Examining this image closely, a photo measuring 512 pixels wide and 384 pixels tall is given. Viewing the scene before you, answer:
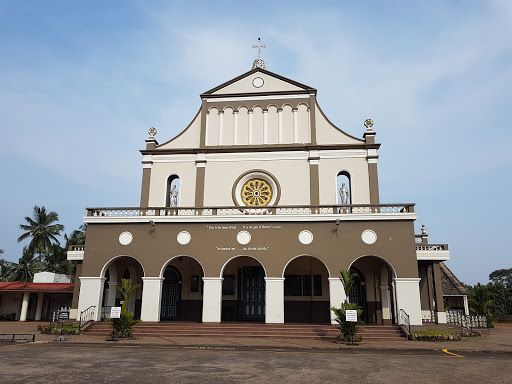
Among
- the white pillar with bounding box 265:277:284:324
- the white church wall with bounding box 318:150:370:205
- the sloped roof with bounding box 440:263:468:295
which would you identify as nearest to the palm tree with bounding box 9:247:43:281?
the white pillar with bounding box 265:277:284:324

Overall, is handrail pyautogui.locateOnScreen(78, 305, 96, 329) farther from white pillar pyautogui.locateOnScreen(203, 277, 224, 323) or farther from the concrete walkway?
white pillar pyautogui.locateOnScreen(203, 277, 224, 323)

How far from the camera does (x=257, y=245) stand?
19250mm

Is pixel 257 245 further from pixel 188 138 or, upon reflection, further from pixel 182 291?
pixel 188 138

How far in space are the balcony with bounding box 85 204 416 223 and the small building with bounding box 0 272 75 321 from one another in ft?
37.3

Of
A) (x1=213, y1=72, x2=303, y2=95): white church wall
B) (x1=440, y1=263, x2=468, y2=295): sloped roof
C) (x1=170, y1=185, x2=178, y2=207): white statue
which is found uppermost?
(x1=213, y1=72, x2=303, y2=95): white church wall

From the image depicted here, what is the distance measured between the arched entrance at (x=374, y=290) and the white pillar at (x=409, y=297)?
1.95 m

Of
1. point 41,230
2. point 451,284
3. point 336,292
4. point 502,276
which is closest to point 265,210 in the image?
point 336,292

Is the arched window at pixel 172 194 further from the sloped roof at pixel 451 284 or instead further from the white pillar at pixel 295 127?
the sloped roof at pixel 451 284

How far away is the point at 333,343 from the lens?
1516 centimetres

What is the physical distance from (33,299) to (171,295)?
14.7 meters

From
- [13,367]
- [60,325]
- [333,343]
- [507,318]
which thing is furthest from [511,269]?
[13,367]

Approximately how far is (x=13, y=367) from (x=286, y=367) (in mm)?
6339

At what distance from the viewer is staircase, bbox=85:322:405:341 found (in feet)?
54.6

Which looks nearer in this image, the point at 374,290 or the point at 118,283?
the point at 374,290
